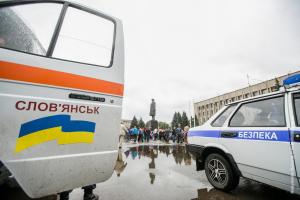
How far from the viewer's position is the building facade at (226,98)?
4202 cm

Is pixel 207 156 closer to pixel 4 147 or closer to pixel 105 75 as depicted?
pixel 105 75

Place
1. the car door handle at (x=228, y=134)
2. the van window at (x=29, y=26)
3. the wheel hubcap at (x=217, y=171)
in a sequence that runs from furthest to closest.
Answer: the wheel hubcap at (x=217, y=171), the car door handle at (x=228, y=134), the van window at (x=29, y=26)

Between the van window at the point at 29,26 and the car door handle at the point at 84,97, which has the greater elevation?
the van window at the point at 29,26

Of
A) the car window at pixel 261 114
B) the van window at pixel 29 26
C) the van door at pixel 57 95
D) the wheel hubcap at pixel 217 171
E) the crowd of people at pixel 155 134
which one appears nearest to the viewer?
the van door at pixel 57 95

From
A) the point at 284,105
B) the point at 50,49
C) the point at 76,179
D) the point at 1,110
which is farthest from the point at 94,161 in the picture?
the point at 284,105

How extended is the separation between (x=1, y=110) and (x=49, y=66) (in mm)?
568

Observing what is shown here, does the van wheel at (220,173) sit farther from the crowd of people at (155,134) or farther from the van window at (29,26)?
the crowd of people at (155,134)

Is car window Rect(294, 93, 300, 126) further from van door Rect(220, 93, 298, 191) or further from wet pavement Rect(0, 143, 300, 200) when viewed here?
wet pavement Rect(0, 143, 300, 200)

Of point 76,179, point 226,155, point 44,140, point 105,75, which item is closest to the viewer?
point 44,140

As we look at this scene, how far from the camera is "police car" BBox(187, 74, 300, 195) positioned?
2.26 metres

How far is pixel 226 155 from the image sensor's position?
3016 mm

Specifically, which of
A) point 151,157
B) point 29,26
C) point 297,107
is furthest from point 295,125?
point 151,157

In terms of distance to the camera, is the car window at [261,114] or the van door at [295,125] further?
the car window at [261,114]

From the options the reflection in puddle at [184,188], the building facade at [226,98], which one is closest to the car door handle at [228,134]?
the reflection in puddle at [184,188]
